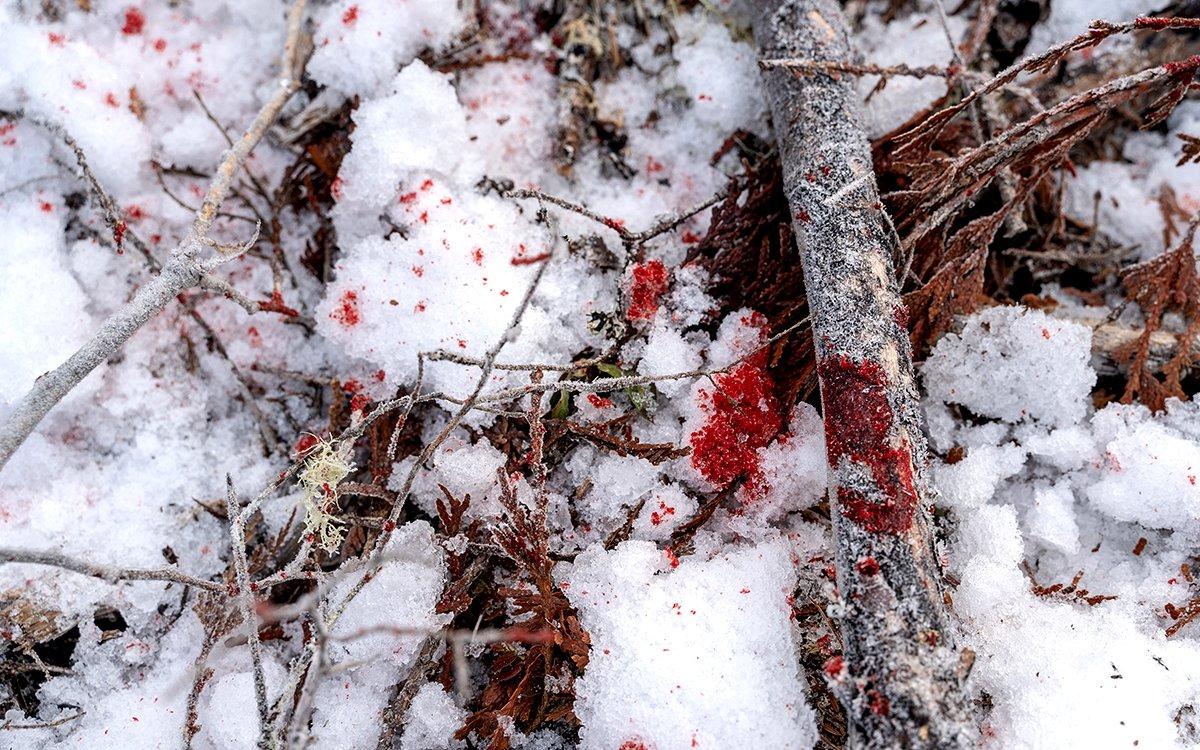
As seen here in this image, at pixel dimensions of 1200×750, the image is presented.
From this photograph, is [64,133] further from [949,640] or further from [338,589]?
[949,640]

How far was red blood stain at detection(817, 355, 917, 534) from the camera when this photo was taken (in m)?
1.85

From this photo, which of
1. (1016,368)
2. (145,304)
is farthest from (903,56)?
(145,304)

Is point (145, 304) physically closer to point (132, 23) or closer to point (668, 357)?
point (668, 357)

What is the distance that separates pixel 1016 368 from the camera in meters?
2.39

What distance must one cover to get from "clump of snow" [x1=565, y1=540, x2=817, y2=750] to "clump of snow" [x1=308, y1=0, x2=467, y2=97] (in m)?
1.92

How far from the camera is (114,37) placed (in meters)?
2.93

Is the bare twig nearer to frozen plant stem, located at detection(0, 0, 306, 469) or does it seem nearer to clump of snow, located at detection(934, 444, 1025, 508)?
frozen plant stem, located at detection(0, 0, 306, 469)

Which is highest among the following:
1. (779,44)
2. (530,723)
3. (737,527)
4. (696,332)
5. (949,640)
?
(779,44)

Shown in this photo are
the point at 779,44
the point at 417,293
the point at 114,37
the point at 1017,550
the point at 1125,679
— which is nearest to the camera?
the point at 1125,679

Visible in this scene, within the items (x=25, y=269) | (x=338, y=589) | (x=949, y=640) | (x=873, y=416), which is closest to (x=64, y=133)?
(x=25, y=269)

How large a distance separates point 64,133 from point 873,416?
2821mm

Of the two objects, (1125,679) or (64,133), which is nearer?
(1125,679)

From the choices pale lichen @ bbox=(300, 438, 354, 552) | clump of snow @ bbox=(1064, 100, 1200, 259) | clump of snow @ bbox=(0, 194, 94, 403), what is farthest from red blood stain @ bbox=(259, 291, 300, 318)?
clump of snow @ bbox=(1064, 100, 1200, 259)

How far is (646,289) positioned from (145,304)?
145 centimetres
